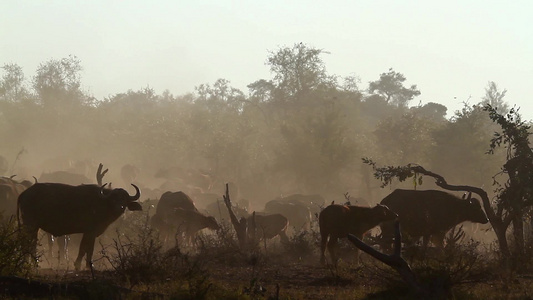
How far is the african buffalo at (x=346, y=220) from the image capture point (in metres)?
17.4

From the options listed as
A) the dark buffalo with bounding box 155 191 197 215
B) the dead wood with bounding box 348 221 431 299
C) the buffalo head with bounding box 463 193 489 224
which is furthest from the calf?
the dead wood with bounding box 348 221 431 299

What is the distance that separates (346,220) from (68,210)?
266 inches

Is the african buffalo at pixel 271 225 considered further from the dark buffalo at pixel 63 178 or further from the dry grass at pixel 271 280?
the dark buffalo at pixel 63 178

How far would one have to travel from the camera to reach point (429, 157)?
45.4m

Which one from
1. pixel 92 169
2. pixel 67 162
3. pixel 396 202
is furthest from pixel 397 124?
pixel 396 202

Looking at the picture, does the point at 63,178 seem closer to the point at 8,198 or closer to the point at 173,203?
the point at 173,203

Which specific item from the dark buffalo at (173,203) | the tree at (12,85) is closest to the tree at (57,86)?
the tree at (12,85)

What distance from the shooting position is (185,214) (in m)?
23.1

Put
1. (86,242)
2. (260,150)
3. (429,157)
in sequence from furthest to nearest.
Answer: (260,150) → (429,157) → (86,242)

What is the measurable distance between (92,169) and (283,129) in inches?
675

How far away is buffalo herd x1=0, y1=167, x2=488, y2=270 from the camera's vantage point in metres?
16.5

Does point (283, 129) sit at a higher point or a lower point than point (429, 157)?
higher

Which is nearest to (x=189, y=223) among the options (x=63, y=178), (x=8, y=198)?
(x=8, y=198)

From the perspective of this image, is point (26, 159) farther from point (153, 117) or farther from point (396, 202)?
point (396, 202)
